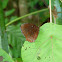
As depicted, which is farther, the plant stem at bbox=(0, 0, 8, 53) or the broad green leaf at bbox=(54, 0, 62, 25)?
the plant stem at bbox=(0, 0, 8, 53)

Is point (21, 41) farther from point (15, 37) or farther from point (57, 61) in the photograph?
point (57, 61)

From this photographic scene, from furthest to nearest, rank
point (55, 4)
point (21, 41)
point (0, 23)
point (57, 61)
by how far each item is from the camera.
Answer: point (21, 41) < point (0, 23) < point (55, 4) < point (57, 61)

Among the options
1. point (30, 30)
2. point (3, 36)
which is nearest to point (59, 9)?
point (30, 30)

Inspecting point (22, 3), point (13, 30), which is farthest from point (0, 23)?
point (22, 3)

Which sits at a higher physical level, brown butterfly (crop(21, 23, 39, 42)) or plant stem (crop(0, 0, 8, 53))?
brown butterfly (crop(21, 23, 39, 42))

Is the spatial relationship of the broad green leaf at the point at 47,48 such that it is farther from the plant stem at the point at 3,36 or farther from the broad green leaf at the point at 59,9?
the plant stem at the point at 3,36

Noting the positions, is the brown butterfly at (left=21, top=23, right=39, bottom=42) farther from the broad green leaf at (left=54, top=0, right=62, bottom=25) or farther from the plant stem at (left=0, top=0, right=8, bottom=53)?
the plant stem at (left=0, top=0, right=8, bottom=53)

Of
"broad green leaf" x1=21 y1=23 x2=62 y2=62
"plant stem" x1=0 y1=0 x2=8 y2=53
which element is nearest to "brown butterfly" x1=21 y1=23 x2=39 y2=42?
"broad green leaf" x1=21 y1=23 x2=62 y2=62

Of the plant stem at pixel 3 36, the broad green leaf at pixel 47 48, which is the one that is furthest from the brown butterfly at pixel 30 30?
the plant stem at pixel 3 36

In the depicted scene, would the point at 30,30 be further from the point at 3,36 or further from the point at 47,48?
the point at 3,36
